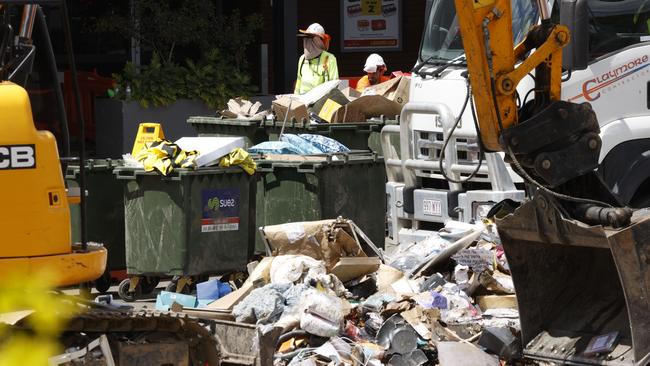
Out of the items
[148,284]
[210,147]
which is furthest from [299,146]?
[148,284]

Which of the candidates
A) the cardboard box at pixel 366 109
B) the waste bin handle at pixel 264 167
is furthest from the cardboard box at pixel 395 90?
the waste bin handle at pixel 264 167

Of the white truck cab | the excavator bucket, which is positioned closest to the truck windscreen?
the white truck cab

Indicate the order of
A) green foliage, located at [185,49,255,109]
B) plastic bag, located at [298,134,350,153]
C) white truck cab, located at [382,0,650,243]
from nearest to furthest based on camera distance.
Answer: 1. white truck cab, located at [382,0,650,243]
2. plastic bag, located at [298,134,350,153]
3. green foliage, located at [185,49,255,109]

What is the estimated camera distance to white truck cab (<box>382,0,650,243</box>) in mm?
10320

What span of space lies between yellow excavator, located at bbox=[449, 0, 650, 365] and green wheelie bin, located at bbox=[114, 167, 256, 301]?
345 centimetres

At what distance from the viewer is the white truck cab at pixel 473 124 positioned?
33.9 feet

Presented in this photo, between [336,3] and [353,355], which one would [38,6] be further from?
[336,3]

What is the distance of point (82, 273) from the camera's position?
6.14 meters

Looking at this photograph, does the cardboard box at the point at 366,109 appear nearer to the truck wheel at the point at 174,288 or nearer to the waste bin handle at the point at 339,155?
the waste bin handle at the point at 339,155

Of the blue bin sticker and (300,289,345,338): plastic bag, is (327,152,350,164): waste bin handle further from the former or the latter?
(300,289,345,338): plastic bag

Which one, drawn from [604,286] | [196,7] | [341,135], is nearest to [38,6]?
[604,286]

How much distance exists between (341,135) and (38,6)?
8130 millimetres

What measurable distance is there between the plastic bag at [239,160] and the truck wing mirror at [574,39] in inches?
138

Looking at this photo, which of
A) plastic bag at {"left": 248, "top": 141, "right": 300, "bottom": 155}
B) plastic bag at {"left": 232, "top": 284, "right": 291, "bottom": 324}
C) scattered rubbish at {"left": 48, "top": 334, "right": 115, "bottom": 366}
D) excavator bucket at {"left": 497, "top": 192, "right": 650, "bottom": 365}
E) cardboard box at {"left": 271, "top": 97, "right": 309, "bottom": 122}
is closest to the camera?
scattered rubbish at {"left": 48, "top": 334, "right": 115, "bottom": 366}
